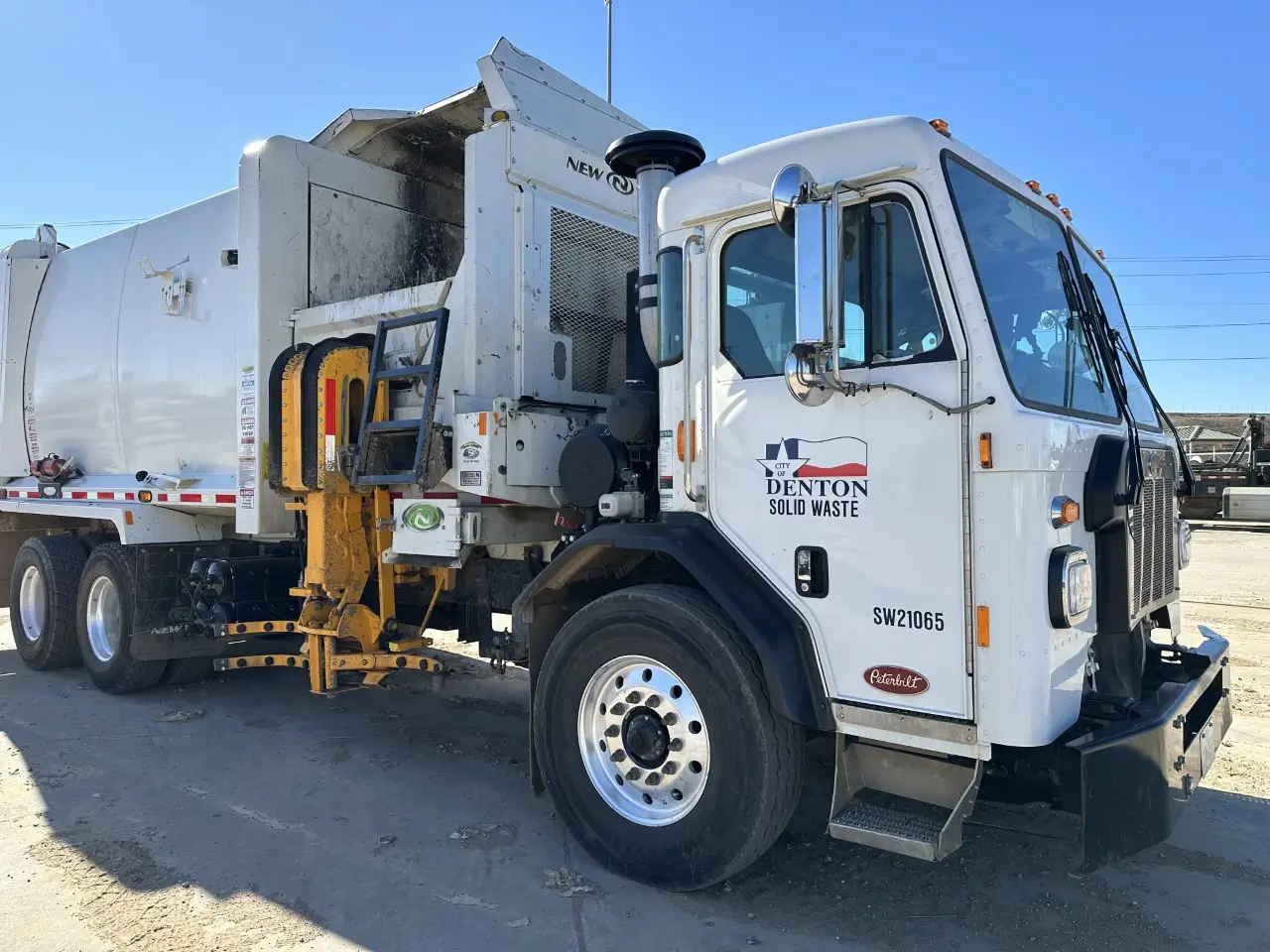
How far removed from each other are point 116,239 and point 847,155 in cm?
624

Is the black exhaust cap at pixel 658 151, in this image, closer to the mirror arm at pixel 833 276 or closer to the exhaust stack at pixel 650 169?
the exhaust stack at pixel 650 169

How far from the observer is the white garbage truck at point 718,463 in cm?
296

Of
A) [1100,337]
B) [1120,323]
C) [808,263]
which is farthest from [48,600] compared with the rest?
[1120,323]

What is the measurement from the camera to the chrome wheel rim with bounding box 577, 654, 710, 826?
3.52 meters

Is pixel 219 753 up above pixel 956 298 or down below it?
below

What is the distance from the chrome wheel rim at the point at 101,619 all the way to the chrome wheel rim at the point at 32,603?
77 cm

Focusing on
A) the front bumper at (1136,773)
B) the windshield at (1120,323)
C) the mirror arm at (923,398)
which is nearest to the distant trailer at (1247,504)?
the windshield at (1120,323)

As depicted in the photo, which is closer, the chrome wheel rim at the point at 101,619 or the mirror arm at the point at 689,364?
the mirror arm at the point at 689,364

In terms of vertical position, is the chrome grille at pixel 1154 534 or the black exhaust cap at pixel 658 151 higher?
the black exhaust cap at pixel 658 151

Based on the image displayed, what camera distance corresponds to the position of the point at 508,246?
471 cm

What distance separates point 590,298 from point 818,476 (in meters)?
2.32

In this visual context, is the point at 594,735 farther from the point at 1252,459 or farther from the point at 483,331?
the point at 1252,459

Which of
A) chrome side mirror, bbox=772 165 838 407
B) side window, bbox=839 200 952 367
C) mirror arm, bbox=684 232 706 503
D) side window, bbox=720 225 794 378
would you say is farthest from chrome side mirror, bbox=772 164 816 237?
mirror arm, bbox=684 232 706 503

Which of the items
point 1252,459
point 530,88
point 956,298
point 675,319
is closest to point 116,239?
point 530,88
